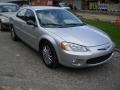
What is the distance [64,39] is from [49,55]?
2.11 feet

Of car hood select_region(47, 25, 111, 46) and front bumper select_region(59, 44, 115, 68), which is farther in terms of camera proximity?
car hood select_region(47, 25, 111, 46)

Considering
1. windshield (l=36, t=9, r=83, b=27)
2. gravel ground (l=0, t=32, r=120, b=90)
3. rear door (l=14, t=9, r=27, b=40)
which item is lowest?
gravel ground (l=0, t=32, r=120, b=90)

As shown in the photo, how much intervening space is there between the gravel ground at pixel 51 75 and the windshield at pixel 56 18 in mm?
1109

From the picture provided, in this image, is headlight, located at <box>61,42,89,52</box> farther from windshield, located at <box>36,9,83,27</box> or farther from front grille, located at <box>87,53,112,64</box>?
windshield, located at <box>36,9,83,27</box>

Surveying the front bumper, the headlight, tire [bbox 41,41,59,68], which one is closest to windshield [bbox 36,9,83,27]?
tire [bbox 41,41,59,68]

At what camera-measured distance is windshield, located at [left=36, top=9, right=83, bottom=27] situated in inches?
282

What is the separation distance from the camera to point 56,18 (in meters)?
7.39

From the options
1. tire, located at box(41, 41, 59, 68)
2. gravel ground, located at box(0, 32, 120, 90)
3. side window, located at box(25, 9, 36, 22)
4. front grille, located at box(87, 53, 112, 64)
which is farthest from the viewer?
side window, located at box(25, 9, 36, 22)

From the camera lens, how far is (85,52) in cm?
586

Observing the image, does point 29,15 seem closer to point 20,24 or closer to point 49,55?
point 20,24

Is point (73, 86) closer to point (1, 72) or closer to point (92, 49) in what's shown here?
point (92, 49)

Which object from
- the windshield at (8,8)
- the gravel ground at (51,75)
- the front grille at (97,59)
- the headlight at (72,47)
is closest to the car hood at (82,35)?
the headlight at (72,47)

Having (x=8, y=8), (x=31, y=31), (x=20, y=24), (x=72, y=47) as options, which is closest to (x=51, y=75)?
(x=72, y=47)

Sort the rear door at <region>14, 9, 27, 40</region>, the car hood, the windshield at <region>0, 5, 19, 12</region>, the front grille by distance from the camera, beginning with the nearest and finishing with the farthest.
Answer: the front grille → the car hood → the rear door at <region>14, 9, 27, 40</region> → the windshield at <region>0, 5, 19, 12</region>
